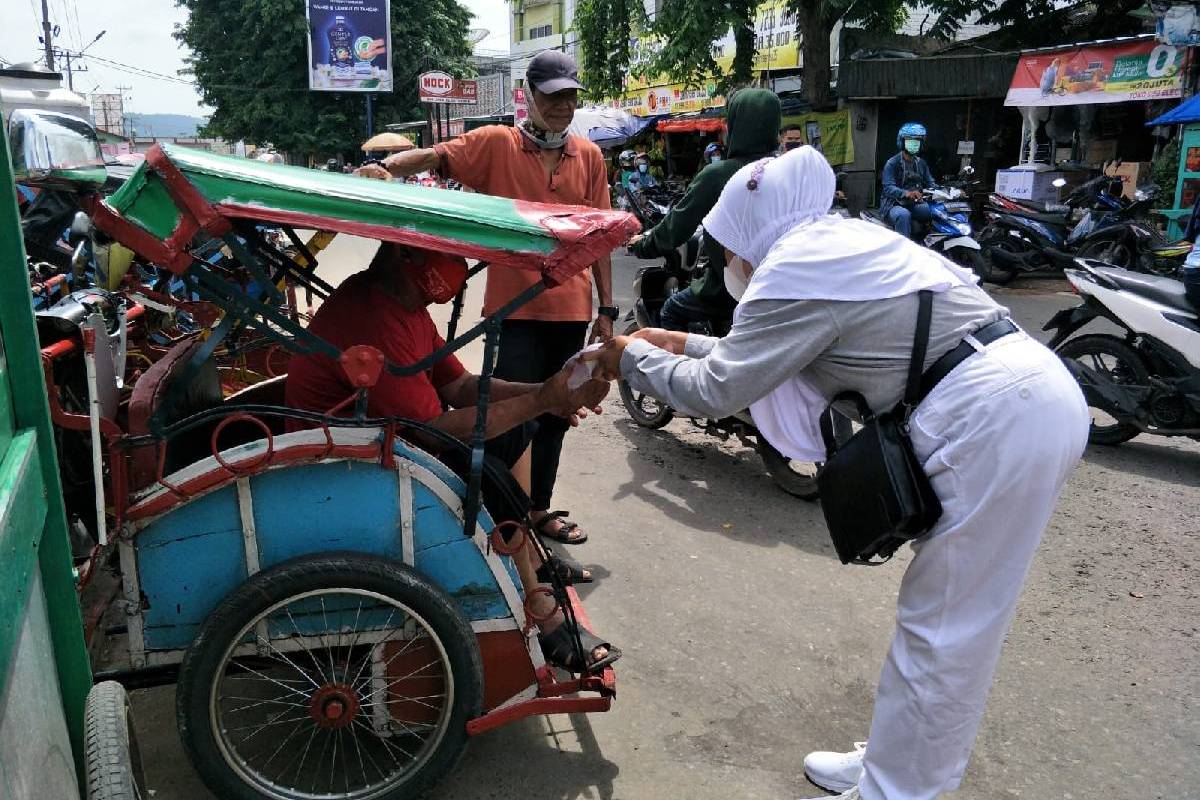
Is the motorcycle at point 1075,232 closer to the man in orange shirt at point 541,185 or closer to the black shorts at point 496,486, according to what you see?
the man in orange shirt at point 541,185

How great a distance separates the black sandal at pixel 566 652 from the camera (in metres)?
2.62

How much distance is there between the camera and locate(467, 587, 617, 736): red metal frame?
7.94 feet

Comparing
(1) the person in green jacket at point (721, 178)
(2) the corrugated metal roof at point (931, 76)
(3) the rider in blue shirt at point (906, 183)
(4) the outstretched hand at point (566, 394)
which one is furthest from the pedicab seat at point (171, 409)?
(2) the corrugated metal roof at point (931, 76)

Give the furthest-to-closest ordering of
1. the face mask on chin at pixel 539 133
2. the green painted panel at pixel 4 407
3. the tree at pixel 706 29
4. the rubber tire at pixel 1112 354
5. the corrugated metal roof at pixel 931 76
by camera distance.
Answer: the corrugated metal roof at pixel 931 76 < the tree at pixel 706 29 < the rubber tire at pixel 1112 354 < the face mask on chin at pixel 539 133 < the green painted panel at pixel 4 407

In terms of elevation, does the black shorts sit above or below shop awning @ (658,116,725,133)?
below

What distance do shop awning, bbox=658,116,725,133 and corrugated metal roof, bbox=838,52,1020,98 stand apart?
3417 millimetres

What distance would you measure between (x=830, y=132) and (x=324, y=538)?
51.3ft

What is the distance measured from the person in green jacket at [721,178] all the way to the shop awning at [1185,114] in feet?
25.4

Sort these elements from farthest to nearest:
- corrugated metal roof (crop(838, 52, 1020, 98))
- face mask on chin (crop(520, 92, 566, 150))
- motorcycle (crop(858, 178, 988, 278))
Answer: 1. corrugated metal roof (crop(838, 52, 1020, 98))
2. motorcycle (crop(858, 178, 988, 278))
3. face mask on chin (crop(520, 92, 566, 150))

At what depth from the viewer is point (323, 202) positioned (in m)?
2.15

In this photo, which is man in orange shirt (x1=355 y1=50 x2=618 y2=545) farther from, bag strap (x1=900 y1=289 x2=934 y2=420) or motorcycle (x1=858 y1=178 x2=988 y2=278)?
motorcycle (x1=858 y1=178 x2=988 y2=278)

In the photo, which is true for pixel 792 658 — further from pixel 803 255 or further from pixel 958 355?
pixel 803 255

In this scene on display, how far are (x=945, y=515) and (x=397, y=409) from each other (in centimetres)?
141

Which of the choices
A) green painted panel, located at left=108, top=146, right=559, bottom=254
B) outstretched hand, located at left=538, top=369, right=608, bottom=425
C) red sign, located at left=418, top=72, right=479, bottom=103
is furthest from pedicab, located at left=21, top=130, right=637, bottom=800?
red sign, located at left=418, top=72, right=479, bottom=103
